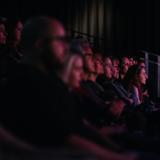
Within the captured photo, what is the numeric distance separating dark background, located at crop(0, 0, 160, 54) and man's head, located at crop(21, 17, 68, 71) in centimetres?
856

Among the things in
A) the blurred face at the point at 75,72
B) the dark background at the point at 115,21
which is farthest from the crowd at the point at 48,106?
the dark background at the point at 115,21

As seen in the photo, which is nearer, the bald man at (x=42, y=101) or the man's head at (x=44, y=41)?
the bald man at (x=42, y=101)

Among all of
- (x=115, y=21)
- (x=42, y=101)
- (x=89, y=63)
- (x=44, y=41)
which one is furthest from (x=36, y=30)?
(x=115, y=21)

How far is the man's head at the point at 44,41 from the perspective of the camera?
7.91 feet

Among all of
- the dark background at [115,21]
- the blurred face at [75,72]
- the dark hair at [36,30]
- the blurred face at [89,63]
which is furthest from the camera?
the dark background at [115,21]

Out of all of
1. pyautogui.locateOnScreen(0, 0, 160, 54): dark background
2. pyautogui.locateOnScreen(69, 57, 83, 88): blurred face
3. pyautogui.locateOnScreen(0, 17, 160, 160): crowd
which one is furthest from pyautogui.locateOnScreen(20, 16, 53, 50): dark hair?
pyautogui.locateOnScreen(0, 0, 160, 54): dark background

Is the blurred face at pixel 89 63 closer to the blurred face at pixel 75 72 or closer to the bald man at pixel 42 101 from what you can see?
the blurred face at pixel 75 72

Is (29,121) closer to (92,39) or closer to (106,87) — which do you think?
(106,87)

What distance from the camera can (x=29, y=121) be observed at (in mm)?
2180

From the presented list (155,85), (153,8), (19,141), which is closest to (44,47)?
(19,141)

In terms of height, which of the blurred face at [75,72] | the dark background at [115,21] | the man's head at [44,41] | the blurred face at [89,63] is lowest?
the man's head at [44,41]

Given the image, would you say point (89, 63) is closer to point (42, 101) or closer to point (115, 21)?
point (42, 101)

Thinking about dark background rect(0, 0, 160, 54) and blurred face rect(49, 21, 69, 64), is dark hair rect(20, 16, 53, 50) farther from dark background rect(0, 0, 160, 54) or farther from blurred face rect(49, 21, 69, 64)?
dark background rect(0, 0, 160, 54)

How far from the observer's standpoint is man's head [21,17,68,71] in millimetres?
2410
